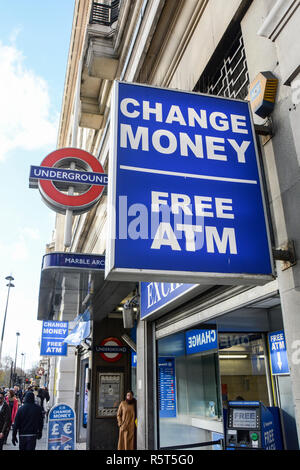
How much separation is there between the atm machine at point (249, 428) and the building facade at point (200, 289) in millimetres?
401

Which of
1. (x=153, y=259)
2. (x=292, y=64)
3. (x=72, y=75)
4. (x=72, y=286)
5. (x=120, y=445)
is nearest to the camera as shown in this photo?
(x=153, y=259)

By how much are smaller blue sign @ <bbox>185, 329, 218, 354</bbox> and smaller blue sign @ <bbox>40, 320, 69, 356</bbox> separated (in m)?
7.34

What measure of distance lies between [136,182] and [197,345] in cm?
645

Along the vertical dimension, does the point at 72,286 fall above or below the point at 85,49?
below

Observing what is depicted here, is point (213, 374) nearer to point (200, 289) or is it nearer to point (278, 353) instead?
point (278, 353)

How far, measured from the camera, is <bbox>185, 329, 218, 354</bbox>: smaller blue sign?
812cm

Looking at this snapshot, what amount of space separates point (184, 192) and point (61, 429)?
257 inches

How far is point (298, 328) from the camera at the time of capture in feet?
9.35

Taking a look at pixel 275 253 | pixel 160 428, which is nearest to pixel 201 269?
pixel 275 253

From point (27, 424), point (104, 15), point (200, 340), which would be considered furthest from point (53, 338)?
point (104, 15)

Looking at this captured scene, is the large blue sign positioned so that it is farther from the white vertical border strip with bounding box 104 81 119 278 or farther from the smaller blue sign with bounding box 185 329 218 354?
the white vertical border strip with bounding box 104 81 119 278

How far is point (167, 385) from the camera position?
26.9 ft
